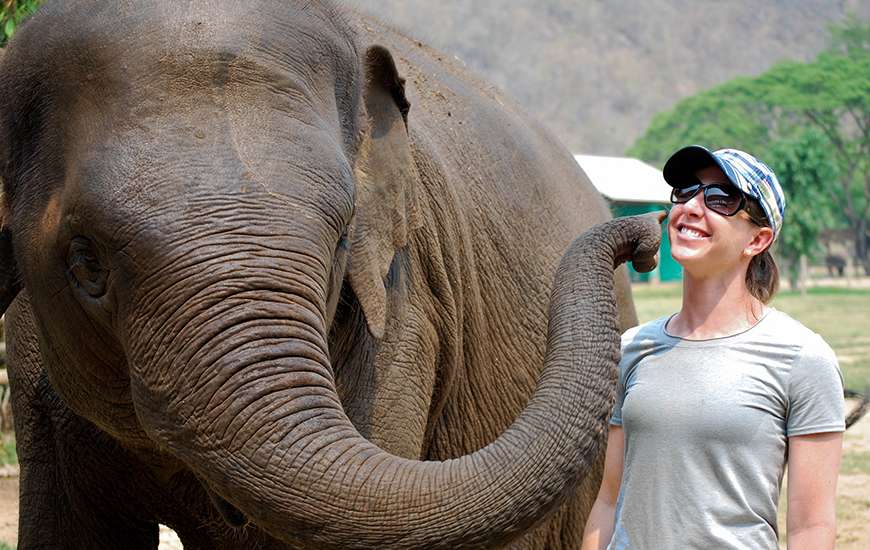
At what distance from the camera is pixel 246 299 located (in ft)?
9.43

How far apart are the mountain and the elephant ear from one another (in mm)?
98602

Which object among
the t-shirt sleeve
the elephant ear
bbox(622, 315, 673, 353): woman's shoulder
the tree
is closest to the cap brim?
bbox(622, 315, 673, 353): woman's shoulder

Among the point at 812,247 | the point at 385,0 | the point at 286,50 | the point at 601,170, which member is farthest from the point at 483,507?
the point at 385,0

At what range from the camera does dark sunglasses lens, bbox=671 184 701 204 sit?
311 centimetres

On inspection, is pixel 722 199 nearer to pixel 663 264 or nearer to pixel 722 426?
pixel 722 426

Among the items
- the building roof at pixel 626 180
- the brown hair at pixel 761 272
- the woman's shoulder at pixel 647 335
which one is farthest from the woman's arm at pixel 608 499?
the building roof at pixel 626 180

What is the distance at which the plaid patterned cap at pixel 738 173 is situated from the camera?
9.87 feet

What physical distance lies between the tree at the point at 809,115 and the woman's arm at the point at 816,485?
6406 cm

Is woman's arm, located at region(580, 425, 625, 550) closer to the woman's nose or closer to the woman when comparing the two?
the woman

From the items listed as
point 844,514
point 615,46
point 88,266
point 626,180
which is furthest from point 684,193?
point 615,46

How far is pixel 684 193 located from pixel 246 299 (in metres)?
1.07

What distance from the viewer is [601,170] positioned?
1886 inches

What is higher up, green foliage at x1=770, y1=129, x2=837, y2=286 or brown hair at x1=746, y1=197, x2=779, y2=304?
green foliage at x1=770, y1=129, x2=837, y2=286

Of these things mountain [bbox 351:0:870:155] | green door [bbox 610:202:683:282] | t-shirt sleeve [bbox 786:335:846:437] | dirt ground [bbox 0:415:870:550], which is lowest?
dirt ground [bbox 0:415:870:550]
